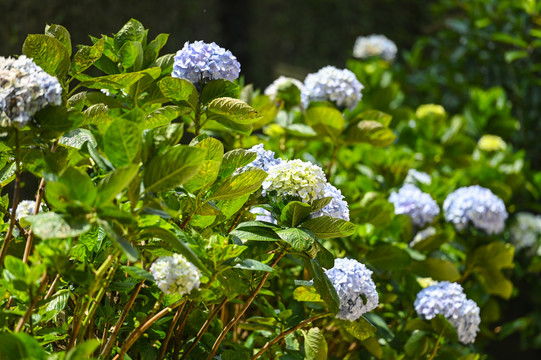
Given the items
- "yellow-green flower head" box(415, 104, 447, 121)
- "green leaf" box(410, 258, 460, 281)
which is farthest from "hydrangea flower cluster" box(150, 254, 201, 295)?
"yellow-green flower head" box(415, 104, 447, 121)

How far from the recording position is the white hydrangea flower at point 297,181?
102 centimetres

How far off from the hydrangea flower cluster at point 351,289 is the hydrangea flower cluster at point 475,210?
0.88 m

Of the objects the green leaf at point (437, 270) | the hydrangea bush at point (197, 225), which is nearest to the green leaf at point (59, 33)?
the hydrangea bush at point (197, 225)

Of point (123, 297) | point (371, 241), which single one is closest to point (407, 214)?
point (371, 241)

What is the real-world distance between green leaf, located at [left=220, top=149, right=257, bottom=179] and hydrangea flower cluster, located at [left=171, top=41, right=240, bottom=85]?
0.74 ft

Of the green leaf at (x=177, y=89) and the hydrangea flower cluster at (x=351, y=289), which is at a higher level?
the green leaf at (x=177, y=89)

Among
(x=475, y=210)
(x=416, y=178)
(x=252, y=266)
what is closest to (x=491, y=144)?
(x=416, y=178)

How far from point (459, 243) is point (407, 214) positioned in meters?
0.33

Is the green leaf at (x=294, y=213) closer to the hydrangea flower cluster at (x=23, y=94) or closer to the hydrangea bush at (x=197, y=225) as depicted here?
the hydrangea bush at (x=197, y=225)

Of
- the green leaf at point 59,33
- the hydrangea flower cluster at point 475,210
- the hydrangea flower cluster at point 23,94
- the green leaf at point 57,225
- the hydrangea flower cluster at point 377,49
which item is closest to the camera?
the green leaf at point 57,225

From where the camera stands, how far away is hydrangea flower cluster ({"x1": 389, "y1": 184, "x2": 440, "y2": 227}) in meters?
1.92

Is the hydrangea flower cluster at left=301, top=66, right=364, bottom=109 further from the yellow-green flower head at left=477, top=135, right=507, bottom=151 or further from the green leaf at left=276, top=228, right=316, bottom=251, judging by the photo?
the yellow-green flower head at left=477, top=135, right=507, bottom=151

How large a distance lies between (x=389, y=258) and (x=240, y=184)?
69 cm

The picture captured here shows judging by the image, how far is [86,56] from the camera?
1.04 meters
